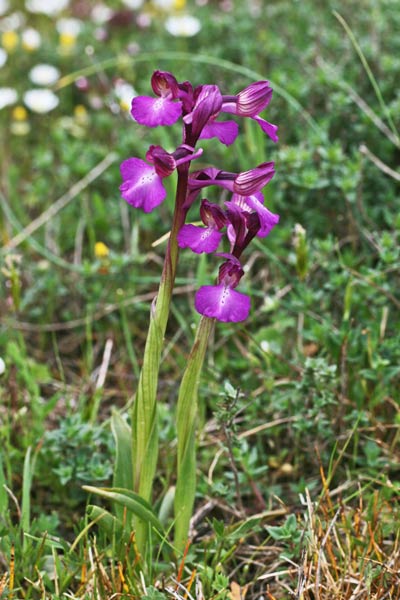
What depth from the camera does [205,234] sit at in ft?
4.47

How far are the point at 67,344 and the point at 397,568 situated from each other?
147cm

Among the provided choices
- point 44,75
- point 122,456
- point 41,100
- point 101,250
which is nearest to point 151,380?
point 122,456

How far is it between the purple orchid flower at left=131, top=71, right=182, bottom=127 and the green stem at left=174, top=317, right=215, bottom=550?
0.39 metres

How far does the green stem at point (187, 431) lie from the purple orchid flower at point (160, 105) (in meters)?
0.39

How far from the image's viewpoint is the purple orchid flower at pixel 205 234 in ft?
4.42

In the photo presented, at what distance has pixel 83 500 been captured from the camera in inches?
75.8

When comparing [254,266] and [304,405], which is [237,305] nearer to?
[304,405]

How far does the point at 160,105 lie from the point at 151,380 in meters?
0.52

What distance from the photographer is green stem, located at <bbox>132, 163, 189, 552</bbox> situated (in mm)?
1402

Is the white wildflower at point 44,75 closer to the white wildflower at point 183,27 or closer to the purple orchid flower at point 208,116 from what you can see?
the white wildflower at point 183,27

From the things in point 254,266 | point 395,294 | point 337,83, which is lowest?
point 254,266

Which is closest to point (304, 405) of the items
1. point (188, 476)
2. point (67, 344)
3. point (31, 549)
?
point (188, 476)

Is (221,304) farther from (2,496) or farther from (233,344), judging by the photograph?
(233,344)

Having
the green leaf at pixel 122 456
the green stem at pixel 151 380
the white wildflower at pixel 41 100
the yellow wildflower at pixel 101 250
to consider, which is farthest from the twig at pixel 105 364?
the white wildflower at pixel 41 100
